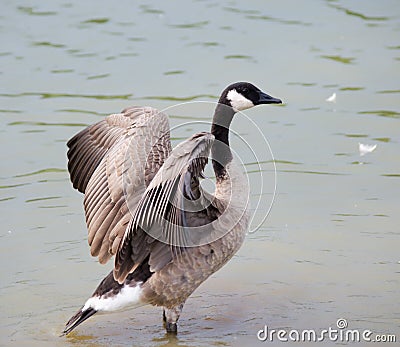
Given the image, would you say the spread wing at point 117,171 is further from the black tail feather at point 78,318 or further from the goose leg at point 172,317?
the goose leg at point 172,317

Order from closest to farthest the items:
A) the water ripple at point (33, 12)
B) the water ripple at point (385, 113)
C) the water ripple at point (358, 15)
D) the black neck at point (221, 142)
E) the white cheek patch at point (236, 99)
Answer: the black neck at point (221, 142), the white cheek patch at point (236, 99), the water ripple at point (385, 113), the water ripple at point (358, 15), the water ripple at point (33, 12)

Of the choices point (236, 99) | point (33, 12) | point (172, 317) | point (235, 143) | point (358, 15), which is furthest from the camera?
point (33, 12)

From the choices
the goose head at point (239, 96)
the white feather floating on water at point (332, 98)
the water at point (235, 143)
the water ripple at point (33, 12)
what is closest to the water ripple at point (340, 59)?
the water at point (235, 143)

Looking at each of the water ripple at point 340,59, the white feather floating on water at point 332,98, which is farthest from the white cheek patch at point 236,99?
the water ripple at point 340,59

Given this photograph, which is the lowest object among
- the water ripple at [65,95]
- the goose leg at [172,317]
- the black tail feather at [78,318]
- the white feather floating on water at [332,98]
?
the water ripple at [65,95]

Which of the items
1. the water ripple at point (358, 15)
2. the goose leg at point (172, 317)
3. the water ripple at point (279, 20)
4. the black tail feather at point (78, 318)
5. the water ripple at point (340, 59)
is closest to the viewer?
the black tail feather at point (78, 318)

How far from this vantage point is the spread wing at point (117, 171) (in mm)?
6969

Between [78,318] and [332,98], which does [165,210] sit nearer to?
[78,318]

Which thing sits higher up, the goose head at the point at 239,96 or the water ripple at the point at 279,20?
the goose head at the point at 239,96

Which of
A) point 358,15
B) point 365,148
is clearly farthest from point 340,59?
point 365,148

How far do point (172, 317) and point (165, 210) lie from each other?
1060 mm

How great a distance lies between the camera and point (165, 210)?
6.27 metres

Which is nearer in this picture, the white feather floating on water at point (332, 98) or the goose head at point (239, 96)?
the goose head at point (239, 96)

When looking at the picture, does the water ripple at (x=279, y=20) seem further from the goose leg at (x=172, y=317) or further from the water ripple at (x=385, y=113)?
the goose leg at (x=172, y=317)
